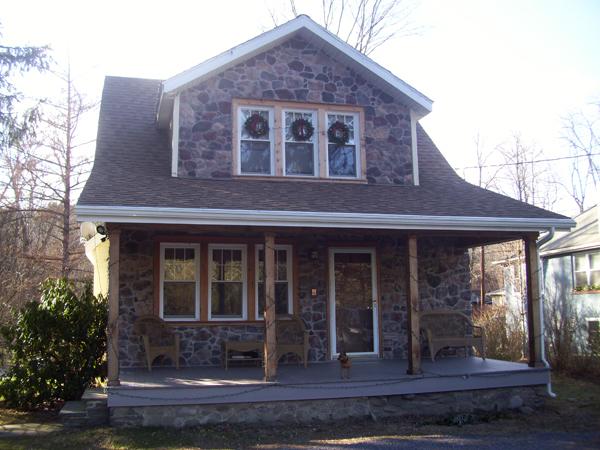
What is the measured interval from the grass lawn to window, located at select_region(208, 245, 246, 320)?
9.06 ft

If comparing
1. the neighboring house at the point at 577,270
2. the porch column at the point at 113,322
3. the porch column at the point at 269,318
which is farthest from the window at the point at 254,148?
the neighboring house at the point at 577,270

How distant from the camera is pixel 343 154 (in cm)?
1100

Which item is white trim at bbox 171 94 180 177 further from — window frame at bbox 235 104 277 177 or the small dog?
the small dog

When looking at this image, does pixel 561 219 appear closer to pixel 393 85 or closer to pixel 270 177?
pixel 393 85

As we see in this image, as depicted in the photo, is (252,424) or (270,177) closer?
(252,424)

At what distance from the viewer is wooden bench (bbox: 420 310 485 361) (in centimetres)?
1015

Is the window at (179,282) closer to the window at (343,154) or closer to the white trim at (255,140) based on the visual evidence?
the white trim at (255,140)

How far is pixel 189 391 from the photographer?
780 centimetres

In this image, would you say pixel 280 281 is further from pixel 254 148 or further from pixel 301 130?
pixel 301 130

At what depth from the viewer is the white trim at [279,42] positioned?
10.0 meters

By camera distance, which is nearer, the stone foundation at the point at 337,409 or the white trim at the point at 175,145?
the stone foundation at the point at 337,409

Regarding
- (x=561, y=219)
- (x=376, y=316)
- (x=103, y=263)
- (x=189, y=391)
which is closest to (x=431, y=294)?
(x=376, y=316)

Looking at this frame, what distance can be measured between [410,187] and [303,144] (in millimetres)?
2114

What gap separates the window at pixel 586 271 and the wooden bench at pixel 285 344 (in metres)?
11.2
